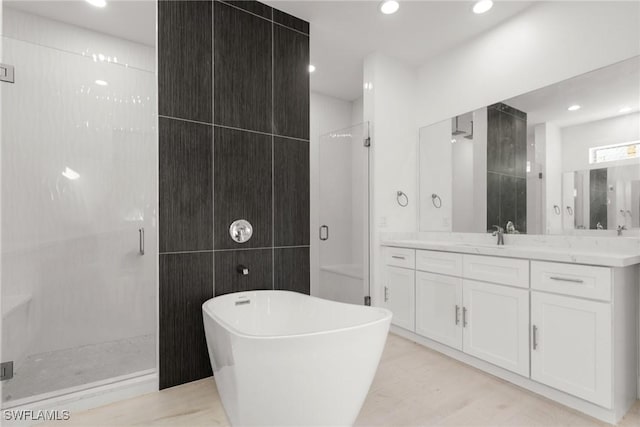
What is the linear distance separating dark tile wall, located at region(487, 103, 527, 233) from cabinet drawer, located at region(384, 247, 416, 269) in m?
0.71

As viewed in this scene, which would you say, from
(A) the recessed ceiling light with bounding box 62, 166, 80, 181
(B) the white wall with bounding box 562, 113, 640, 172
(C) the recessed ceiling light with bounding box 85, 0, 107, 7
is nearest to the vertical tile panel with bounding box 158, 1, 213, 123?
(C) the recessed ceiling light with bounding box 85, 0, 107, 7

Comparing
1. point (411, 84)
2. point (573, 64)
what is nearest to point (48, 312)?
point (411, 84)

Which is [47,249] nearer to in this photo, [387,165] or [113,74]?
[113,74]

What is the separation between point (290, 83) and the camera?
A: 2514 millimetres

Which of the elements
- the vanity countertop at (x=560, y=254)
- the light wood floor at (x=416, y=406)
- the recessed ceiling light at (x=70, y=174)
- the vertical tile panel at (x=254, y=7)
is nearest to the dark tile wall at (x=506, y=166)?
the vanity countertop at (x=560, y=254)

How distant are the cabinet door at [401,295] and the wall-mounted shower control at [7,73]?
2.93m

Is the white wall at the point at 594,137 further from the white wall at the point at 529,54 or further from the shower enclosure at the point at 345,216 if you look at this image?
the shower enclosure at the point at 345,216

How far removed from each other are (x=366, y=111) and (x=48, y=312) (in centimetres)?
293

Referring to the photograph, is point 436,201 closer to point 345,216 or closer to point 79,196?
point 345,216

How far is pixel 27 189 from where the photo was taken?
71.1 inches

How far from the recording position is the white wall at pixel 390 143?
304 cm

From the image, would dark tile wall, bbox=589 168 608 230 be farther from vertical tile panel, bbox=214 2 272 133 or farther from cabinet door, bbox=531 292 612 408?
vertical tile panel, bbox=214 2 272 133

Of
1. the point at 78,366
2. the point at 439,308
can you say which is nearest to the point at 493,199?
the point at 439,308

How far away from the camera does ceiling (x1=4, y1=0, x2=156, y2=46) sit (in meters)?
2.03
